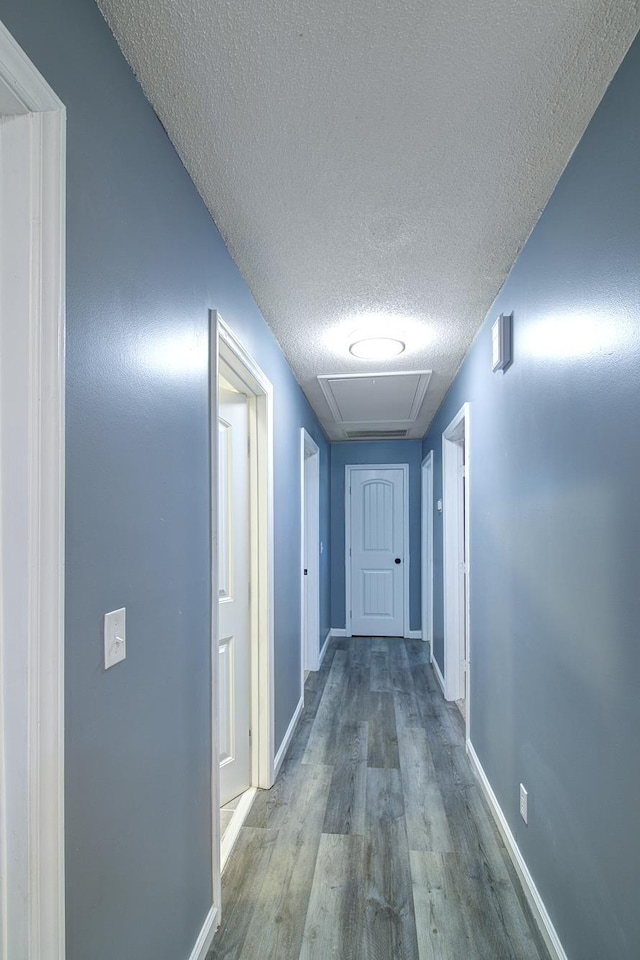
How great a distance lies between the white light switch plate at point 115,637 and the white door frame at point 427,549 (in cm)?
419

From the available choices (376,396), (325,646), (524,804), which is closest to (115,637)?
(524,804)

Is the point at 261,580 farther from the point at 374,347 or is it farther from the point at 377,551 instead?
the point at 377,551

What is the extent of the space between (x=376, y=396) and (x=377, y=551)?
254 cm

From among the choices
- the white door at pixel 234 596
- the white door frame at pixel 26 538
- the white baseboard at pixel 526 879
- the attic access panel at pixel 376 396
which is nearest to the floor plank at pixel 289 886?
the white door at pixel 234 596

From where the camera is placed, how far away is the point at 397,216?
67.1 inches

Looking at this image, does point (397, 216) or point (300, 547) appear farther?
point (300, 547)

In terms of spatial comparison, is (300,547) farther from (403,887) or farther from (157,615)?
(157,615)

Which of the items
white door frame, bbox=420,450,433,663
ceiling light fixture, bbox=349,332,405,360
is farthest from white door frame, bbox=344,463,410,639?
ceiling light fixture, bbox=349,332,405,360

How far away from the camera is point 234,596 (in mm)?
2455

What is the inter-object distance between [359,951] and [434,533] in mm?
3599

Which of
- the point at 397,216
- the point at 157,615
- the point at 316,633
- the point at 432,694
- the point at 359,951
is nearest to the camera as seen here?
the point at 157,615

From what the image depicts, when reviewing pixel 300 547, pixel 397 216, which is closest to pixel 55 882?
pixel 397 216

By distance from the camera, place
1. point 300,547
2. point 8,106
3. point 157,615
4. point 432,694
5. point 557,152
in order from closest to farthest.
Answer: point 8,106 < point 157,615 < point 557,152 < point 300,547 < point 432,694

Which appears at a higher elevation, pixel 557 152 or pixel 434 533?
pixel 557 152
